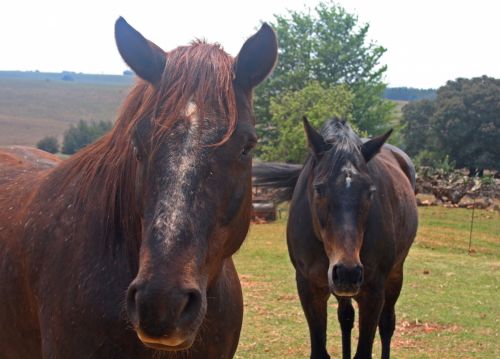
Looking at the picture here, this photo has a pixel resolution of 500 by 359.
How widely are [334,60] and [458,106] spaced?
489 inches

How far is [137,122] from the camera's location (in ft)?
7.02

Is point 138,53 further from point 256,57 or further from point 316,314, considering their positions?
point 316,314

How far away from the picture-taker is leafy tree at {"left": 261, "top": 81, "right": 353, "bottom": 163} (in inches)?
1009

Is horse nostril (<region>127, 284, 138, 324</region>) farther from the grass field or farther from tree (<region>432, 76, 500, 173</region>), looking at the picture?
tree (<region>432, 76, 500, 173</region>)

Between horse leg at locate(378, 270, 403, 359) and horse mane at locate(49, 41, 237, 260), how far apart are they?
177 inches

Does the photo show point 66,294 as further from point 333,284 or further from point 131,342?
point 333,284

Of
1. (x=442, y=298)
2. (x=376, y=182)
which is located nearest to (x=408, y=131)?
(x=442, y=298)

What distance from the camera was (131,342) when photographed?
2.21 metres

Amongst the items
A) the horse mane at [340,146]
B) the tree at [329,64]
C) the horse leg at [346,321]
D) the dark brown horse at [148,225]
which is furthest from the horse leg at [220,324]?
the tree at [329,64]

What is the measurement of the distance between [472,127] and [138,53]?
139 feet

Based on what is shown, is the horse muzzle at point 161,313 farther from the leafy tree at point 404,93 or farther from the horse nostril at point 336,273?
the leafy tree at point 404,93

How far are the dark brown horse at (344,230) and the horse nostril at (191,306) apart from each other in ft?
9.16

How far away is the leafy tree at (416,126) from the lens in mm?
45938

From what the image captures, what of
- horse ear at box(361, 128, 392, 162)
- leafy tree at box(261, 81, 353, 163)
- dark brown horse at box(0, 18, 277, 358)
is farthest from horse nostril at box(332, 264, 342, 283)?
leafy tree at box(261, 81, 353, 163)
